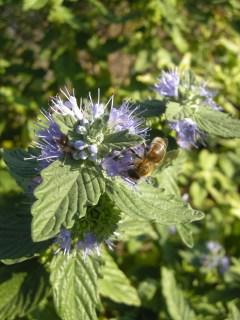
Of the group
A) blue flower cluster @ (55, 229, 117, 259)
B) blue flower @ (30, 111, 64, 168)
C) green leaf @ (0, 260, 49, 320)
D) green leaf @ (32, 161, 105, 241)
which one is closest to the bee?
green leaf @ (32, 161, 105, 241)

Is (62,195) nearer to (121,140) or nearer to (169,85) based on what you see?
(121,140)

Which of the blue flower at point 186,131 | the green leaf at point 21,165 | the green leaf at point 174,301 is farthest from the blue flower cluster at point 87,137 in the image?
the green leaf at point 174,301

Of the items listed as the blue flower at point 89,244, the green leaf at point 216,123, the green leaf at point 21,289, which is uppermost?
the green leaf at point 216,123

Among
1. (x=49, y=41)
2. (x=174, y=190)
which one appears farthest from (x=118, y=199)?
(x=49, y=41)

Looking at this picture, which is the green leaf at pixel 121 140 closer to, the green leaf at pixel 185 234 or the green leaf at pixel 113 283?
the green leaf at pixel 185 234

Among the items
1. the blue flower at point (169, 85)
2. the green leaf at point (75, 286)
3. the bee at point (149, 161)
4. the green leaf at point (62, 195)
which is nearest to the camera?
the green leaf at point (62, 195)

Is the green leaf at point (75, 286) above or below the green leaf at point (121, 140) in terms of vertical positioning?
below

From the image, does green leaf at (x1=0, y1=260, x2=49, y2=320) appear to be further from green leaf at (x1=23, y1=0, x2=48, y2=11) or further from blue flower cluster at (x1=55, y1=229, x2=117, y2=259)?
green leaf at (x1=23, y1=0, x2=48, y2=11)
